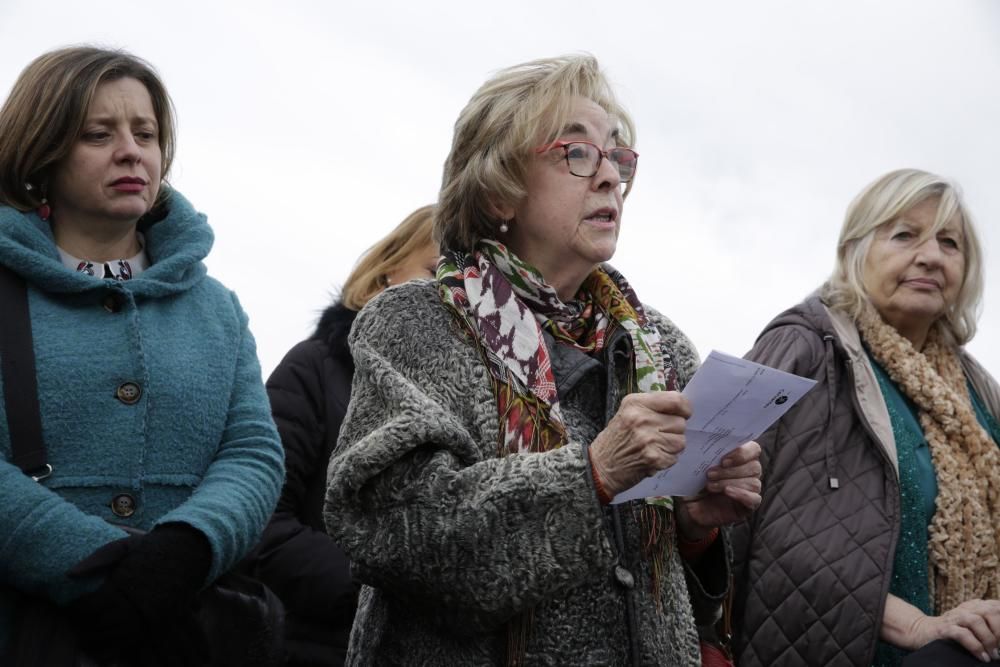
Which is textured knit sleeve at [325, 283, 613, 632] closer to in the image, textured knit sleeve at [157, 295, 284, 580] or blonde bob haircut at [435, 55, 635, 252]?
textured knit sleeve at [157, 295, 284, 580]

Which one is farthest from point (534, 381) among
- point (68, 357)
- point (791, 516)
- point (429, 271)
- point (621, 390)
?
point (429, 271)

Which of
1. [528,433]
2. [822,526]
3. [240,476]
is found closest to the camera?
[528,433]

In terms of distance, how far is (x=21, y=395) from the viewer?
2.80 meters

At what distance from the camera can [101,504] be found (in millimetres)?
2861

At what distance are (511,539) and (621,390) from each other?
60cm

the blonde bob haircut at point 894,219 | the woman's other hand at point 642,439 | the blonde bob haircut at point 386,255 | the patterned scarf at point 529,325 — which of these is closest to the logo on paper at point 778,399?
the woman's other hand at point 642,439

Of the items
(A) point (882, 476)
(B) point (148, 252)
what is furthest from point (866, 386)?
(B) point (148, 252)

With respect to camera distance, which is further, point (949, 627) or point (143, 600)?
point (949, 627)

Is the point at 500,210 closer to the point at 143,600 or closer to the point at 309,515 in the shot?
the point at 143,600

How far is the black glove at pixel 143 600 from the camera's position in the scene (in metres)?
2.63

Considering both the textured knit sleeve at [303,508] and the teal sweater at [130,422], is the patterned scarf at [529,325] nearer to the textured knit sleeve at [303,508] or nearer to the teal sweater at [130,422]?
the teal sweater at [130,422]

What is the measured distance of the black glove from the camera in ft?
8.64

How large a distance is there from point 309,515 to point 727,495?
183 centimetres

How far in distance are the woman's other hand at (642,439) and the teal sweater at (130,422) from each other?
919mm
